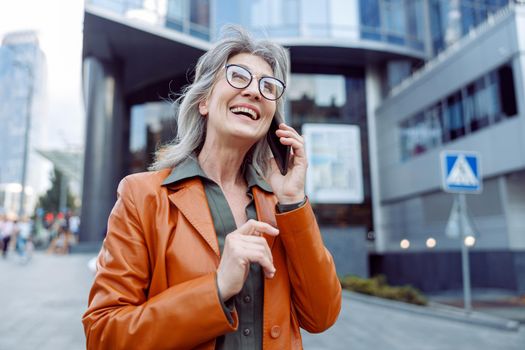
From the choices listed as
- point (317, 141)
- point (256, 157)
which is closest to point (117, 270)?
point (256, 157)

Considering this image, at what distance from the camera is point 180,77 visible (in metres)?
23.4

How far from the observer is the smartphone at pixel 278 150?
1.62 m

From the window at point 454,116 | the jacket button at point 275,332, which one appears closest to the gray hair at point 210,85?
the jacket button at point 275,332

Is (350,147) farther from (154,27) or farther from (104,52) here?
(104,52)

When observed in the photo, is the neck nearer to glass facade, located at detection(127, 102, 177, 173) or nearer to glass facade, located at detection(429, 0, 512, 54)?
glass facade, located at detection(429, 0, 512, 54)

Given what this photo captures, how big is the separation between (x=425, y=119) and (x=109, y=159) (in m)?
15.7

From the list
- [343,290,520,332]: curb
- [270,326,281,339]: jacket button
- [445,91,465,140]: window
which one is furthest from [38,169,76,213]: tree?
[270,326,281,339]: jacket button

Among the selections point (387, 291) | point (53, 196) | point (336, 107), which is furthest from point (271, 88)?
point (53, 196)

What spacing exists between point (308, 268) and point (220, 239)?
0.31 m

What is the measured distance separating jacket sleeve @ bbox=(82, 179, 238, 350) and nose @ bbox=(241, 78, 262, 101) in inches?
24.2

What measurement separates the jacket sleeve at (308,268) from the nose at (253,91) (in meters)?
0.42

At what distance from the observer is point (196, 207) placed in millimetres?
1439

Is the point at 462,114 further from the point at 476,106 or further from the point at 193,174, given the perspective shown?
the point at 193,174

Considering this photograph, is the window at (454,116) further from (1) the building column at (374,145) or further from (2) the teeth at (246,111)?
(2) the teeth at (246,111)
